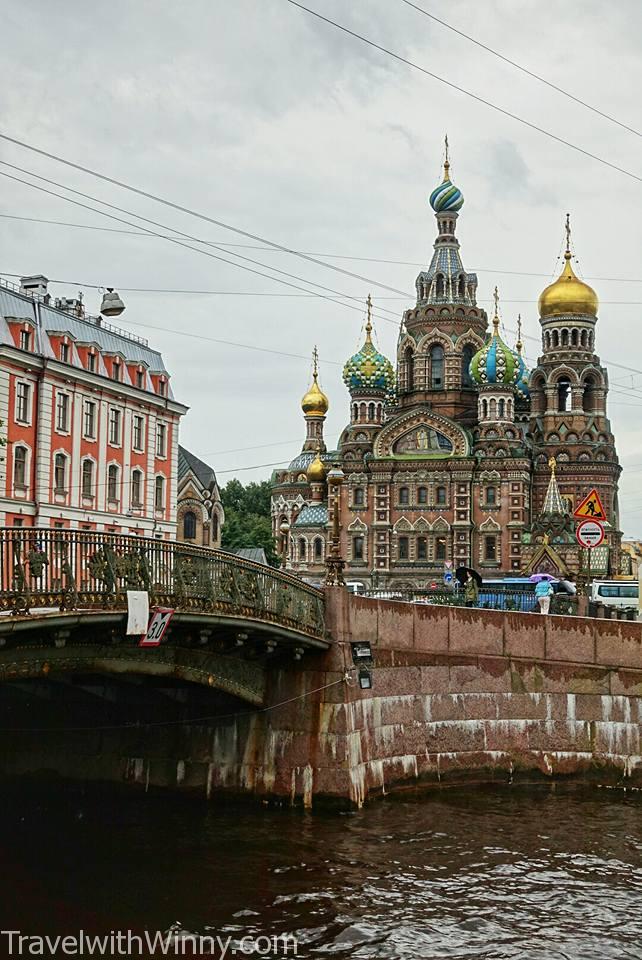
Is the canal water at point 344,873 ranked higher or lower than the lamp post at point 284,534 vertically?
lower

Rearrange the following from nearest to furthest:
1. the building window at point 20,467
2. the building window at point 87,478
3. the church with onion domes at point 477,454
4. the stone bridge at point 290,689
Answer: the stone bridge at point 290,689 < the building window at point 20,467 < the building window at point 87,478 < the church with onion domes at point 477,454

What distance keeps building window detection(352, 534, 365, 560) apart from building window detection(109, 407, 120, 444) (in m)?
45.2

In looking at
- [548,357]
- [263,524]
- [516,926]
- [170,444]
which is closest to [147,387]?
[170,444]

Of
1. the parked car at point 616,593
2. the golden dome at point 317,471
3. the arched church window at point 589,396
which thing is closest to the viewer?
the parked car at point 616,593

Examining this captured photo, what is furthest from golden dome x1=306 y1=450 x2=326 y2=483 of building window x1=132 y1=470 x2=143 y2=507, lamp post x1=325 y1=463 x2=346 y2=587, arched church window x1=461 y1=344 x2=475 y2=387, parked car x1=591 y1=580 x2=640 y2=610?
lamp post x1=325 y1=463 x2=346 y2=587

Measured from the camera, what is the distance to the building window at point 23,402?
1778 inches

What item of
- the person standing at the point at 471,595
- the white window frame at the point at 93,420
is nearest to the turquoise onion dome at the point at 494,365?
the white window frame at the point at 93,420

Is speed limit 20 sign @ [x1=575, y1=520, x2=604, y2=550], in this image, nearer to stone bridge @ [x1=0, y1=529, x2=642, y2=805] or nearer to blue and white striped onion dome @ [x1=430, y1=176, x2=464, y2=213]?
stone bridge @ [x1=0, y1=529, x2=642, y2=805]

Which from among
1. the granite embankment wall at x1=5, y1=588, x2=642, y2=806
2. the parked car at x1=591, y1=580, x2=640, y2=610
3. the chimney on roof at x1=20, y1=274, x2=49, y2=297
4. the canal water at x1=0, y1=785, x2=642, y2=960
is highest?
the chimney on roof at x1=20, y1=274, x2=49, y2=297

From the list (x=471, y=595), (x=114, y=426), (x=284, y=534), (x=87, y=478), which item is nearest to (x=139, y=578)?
(x=284, y=534)

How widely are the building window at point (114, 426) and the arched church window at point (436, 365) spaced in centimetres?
5016

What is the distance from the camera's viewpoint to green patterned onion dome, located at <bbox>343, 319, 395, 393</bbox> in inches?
3999

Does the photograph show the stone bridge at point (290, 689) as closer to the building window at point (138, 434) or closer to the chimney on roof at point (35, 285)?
the building window at point (138, 434)

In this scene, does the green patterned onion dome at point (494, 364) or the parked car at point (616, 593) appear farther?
the green patterned onion dome at point (494, 364)
